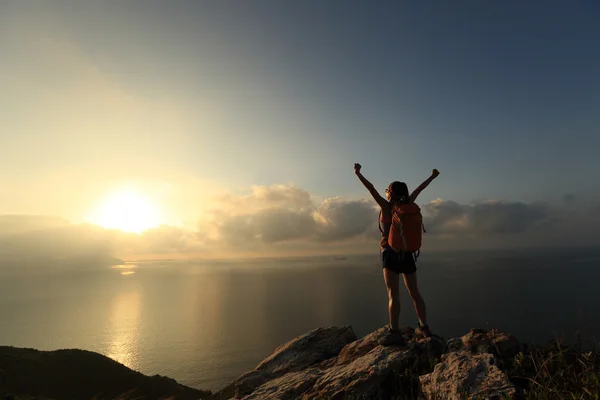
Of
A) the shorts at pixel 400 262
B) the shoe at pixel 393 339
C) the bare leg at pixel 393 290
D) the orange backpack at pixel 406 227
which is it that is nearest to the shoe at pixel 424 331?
the shoe at pixel 393 339

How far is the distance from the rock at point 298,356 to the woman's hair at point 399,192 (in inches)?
318

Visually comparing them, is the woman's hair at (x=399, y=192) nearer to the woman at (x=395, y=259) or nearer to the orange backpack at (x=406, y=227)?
the woman at (x=395, y=259)

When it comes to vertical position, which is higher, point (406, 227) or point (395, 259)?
point (406, 227)

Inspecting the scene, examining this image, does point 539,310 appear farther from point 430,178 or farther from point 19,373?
point 19,373

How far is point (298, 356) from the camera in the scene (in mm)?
12266

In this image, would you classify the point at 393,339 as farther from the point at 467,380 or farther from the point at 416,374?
the point at 467,380

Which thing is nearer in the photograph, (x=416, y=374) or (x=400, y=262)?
(x=416, y=374)

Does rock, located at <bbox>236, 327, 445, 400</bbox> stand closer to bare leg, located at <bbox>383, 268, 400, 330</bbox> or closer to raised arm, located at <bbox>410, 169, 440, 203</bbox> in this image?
bare leg, located at <bbox>383, 268, 400, 330</bbox>

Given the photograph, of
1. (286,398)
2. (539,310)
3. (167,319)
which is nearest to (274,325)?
(167,319)

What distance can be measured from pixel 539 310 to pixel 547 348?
140 metres

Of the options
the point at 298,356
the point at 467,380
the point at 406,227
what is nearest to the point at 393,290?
the point at 406,227

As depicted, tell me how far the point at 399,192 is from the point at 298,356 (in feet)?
28.9

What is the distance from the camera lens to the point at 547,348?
7320mm

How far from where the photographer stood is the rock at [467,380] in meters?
Answer: 5.26
